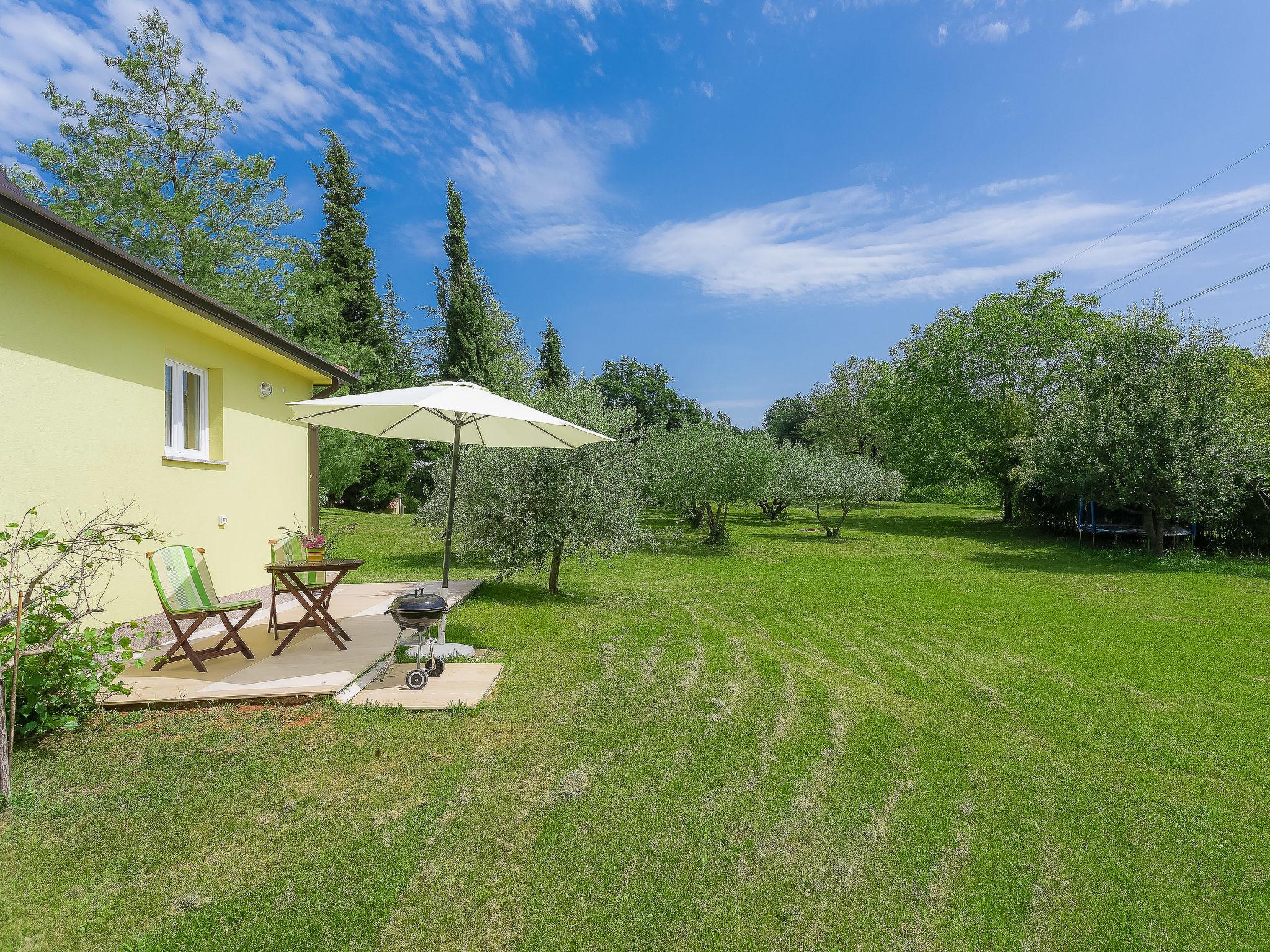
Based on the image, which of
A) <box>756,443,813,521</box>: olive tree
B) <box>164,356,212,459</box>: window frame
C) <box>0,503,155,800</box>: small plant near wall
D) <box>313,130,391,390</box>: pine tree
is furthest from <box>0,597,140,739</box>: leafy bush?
<box>313,130,391,390</box>: pine tree

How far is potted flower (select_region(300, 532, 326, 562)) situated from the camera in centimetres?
616

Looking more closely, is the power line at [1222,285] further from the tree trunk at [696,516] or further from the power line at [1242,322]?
the tree trunk at [696,516]

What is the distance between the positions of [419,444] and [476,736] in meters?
29.1

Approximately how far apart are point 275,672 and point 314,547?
156 centimetres

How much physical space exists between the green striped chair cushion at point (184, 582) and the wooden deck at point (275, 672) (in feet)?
1.33

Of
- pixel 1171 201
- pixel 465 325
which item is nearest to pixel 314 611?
pixel 465 325

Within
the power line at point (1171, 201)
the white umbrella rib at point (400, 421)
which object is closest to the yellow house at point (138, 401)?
the white umbrella rib at point (400, 421)

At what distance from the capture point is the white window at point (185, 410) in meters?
7.19

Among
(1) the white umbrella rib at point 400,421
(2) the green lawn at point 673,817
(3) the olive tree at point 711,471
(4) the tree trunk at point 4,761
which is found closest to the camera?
(2) the green lawn at point 673,817

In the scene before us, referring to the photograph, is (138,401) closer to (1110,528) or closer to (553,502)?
(553,502)

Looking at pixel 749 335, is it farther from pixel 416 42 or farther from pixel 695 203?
pixel 416 42

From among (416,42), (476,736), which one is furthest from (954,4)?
(476,736)

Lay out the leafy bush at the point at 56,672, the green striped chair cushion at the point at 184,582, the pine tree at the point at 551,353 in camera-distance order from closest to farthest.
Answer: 1. the leafy bush at the point at 56,672
2. the green striped chair cushion at the point at 184,582
3. the pine tree at the point at 551,353

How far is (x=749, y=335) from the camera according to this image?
2341 centimetres
